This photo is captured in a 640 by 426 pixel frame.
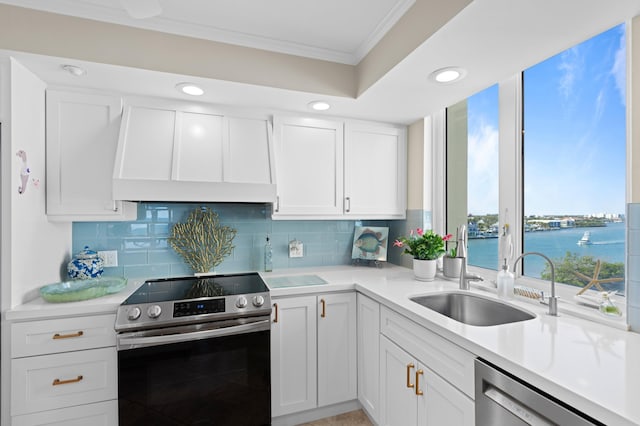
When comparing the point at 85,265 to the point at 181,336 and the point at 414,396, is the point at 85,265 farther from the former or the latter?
the point at 414,396

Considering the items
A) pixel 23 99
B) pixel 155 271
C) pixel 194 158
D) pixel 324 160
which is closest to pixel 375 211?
pixel 324 160

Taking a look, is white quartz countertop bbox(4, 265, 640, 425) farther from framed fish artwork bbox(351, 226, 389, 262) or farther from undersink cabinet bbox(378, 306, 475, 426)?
framed fish artwork bbox(351, 226, 389, 262)

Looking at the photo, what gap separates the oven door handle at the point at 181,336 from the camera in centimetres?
164

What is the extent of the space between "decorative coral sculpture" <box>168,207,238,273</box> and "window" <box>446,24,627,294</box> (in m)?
1.87

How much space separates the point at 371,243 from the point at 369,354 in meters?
0.96

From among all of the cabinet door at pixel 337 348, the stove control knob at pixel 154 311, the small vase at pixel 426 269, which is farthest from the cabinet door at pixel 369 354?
the stove control knob at pixel 154 311

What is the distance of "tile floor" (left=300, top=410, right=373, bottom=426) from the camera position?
2.10 metres

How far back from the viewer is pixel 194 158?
6.88 ft

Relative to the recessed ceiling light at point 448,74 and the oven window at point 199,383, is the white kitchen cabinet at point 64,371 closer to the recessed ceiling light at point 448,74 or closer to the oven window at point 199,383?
the oven window at point 199,383

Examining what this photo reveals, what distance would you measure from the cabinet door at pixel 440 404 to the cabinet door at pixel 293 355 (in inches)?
31.2

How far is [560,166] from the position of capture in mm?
1654

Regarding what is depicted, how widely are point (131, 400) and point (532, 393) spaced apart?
1.84 metres

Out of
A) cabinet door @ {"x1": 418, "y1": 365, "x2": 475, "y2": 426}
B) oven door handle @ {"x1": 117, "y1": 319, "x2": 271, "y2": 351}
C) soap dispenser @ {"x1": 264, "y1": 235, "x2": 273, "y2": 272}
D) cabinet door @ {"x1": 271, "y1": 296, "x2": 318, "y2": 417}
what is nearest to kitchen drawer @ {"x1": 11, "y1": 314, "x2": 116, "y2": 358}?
oven door handle @ {"x1": 117, "y1": 319, "x2": 271, "y2": 351}

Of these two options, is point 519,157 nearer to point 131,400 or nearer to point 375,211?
point 375,211
